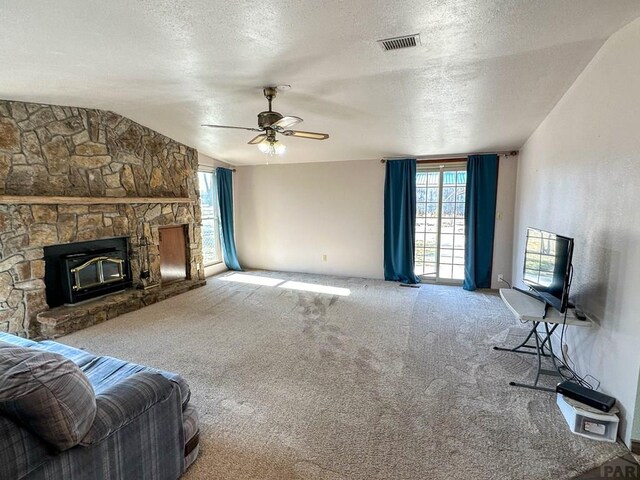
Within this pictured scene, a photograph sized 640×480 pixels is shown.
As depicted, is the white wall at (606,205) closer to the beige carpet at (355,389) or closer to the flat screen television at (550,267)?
the flat screen television at (550,267)

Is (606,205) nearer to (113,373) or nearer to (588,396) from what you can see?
(588,396)

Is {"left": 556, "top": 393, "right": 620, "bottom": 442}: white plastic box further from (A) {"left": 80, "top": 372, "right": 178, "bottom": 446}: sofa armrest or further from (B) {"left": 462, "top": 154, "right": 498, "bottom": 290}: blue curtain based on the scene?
(B) {"left": 462, "top": 154, "right": 498, "bottom": 290}: blue curtain

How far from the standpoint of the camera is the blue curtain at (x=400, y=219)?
549 centimetres

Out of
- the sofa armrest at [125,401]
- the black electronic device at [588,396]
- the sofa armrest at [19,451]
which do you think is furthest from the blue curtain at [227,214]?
the black electronic device at [588,396]

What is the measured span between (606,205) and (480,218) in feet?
9.68

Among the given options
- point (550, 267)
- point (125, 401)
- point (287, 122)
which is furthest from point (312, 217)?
point (125, 401)

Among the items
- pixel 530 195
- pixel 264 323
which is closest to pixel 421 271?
pixel 530 195

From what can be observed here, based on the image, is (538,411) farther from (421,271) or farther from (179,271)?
(179,271)

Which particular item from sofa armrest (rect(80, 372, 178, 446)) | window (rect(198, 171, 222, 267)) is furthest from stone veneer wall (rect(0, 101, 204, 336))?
sofa armrest (rect(80, 372, 178, 446))

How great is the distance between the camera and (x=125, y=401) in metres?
1.47

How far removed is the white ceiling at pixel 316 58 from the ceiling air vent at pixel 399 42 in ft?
0.16

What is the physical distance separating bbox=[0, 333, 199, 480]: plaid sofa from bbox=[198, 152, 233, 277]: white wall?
4.40 meters

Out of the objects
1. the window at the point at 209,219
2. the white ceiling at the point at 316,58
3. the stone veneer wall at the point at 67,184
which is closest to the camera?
the white ceiling at the point at 316,58

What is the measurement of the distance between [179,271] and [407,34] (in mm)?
4754
